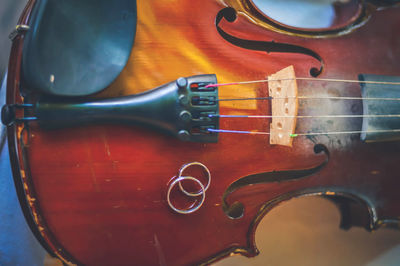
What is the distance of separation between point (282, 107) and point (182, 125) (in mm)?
298

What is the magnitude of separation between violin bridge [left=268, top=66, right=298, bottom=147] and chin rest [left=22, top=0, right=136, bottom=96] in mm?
396

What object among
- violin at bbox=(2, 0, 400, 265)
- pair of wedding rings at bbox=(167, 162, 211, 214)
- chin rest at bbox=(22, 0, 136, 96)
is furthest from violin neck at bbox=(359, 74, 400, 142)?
chin rest at bbox=(22, 0, 136, 96)

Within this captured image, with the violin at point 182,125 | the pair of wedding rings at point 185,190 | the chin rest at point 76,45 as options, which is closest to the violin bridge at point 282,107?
the violin at point 182,125

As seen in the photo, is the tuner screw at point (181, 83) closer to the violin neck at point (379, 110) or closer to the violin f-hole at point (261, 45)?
the violin f-hole at point (261, 45)

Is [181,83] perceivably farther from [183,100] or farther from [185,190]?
[185,190]

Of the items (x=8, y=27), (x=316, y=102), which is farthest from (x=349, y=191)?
(x=8, y=27)

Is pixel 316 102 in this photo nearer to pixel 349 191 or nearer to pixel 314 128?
pixel 314 128

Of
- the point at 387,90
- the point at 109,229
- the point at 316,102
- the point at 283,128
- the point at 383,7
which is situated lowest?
the point at 109,229

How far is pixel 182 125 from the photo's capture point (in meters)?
0.62

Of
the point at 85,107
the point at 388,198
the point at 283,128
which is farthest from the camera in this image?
the point at 388,198

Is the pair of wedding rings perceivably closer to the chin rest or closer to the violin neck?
the chin rest

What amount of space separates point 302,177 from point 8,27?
1048 millimetres

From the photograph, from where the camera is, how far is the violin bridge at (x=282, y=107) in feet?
2.43

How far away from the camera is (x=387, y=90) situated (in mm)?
850
